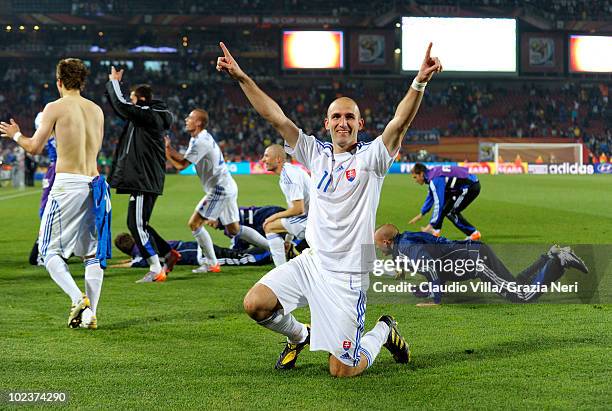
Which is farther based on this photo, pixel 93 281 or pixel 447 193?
pixel 447 193

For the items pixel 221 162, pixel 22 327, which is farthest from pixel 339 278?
pixel 221 162

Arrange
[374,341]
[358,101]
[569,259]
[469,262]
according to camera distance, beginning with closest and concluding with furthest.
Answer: [374,341]
[569,259]
[469,262]
[358,101]

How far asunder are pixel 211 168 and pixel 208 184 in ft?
0.67

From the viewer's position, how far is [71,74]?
7.06m

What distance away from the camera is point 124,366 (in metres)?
5.58

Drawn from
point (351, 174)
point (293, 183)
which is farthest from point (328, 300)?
point (293, 183)

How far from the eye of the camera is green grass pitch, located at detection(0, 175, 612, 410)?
477cm

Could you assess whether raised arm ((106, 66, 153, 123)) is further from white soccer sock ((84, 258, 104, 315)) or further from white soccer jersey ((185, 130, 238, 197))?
white soccer sock ((84, 258, 104, 315))

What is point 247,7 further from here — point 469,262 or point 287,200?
point 469,262

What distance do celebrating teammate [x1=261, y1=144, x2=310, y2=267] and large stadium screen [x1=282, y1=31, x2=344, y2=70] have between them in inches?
1811

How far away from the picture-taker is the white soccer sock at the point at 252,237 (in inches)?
448

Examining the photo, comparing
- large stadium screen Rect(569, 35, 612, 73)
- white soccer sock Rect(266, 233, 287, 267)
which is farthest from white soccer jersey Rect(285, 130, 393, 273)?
large stadium screen Rect(569, 35, 612, 73)

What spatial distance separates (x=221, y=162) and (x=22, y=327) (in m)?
4.37

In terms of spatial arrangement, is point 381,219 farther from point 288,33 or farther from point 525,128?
point 525,128
